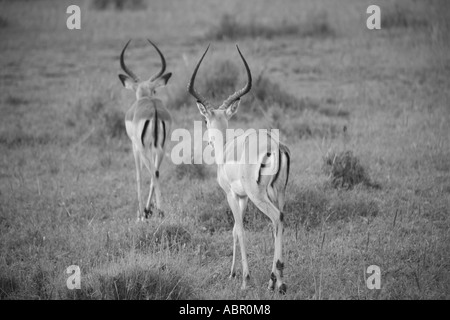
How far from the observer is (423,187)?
602 cm

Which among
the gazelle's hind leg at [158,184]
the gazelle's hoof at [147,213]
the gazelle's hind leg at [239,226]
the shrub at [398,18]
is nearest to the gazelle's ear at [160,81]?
the gazelle's hind leg at [158,184]

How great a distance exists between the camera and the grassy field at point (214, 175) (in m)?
4.37

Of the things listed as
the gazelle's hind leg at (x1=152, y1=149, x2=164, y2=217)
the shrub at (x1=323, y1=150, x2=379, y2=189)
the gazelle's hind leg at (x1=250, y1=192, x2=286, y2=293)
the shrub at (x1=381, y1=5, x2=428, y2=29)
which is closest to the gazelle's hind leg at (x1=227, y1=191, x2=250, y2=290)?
the gazelle's hind leg at (x1=250, y1=192, x2=286, y2=293)

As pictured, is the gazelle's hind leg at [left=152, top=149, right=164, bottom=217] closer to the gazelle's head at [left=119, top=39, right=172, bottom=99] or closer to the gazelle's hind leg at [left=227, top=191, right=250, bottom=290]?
the gazelle's head at [left=119, top=39, right=172, bottom=99]

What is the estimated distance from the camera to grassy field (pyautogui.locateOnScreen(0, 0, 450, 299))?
437cm

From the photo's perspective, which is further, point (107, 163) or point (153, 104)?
point (107, 163)

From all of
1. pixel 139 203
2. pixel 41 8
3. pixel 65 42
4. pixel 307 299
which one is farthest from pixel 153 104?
pixel 41 8

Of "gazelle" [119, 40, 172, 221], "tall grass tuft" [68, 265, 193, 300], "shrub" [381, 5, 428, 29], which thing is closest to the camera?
"tall grass tuft" [68, 265, 193, 300]

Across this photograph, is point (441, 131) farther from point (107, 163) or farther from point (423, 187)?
point (107, 163)

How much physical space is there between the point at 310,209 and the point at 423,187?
1.44m

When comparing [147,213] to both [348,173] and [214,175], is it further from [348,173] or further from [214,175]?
[348,173]

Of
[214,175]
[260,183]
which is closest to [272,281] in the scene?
[260,183]

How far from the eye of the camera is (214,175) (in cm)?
681

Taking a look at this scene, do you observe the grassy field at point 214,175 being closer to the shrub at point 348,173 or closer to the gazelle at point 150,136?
the shrub at point 348,173
